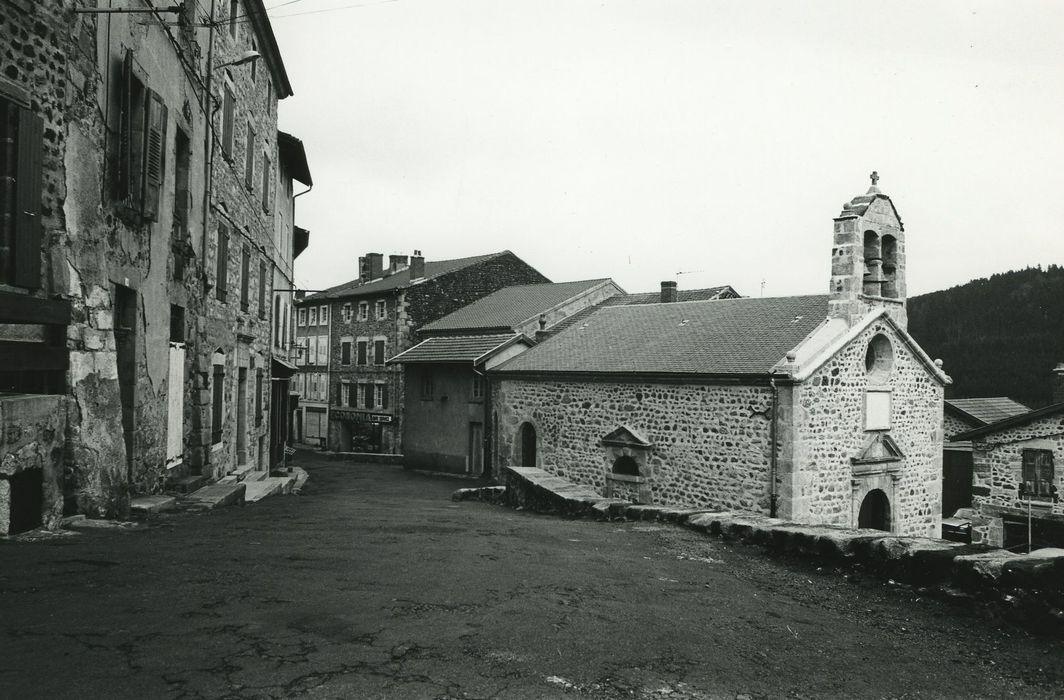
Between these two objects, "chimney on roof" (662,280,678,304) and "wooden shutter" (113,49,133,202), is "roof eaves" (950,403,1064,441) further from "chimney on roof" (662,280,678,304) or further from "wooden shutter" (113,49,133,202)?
"wooden shutter" (113,49,133,202)

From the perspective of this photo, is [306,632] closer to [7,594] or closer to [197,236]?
[7,594]

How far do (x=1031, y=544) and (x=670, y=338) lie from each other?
1261 cm

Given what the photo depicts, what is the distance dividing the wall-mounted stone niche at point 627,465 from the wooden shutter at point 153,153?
12.2m

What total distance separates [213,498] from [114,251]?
3498 millimetres

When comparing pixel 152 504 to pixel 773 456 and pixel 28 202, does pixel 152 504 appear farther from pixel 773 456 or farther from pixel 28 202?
pixel 773 456

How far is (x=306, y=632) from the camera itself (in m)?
4.39

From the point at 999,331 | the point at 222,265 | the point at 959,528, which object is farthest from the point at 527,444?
the point at 999,331

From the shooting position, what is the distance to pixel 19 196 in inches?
243

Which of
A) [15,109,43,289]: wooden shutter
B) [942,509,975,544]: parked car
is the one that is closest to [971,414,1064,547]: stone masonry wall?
[942,509,975,544]: parked car

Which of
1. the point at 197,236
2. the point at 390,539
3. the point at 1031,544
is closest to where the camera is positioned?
the point at 390,539

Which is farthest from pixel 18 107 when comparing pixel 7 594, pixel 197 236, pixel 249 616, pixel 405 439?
pixel 405 439

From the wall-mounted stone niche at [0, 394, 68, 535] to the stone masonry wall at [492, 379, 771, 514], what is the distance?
43.1 ft

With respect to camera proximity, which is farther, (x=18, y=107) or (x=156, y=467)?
(x=156, y=467)

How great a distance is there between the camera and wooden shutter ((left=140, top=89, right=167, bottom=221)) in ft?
28.6
